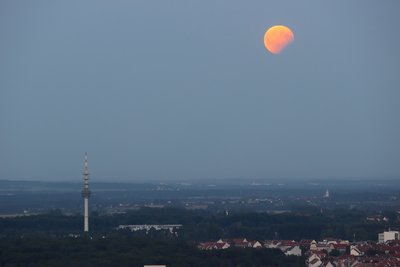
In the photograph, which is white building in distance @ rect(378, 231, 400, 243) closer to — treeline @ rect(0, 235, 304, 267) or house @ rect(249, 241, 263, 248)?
house @ rect(249, 241, 263, 248)

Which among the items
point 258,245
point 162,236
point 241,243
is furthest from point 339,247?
point 162,236

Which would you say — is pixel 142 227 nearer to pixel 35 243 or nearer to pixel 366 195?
pixel 35 243

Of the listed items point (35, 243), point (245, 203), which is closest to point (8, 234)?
point (35, 243)

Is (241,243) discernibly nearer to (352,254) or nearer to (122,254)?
(352,254)

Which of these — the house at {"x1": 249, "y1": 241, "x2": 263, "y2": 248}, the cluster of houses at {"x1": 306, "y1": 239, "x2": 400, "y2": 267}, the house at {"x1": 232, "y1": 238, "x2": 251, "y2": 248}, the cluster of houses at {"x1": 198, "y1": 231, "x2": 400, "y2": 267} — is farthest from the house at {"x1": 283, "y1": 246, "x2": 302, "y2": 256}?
the house at {"x1": 232, "y1": 238, "x2": 251, "y2": 248}

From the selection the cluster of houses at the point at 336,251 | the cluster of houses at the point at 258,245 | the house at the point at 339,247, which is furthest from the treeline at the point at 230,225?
the house at the point at 339,247
